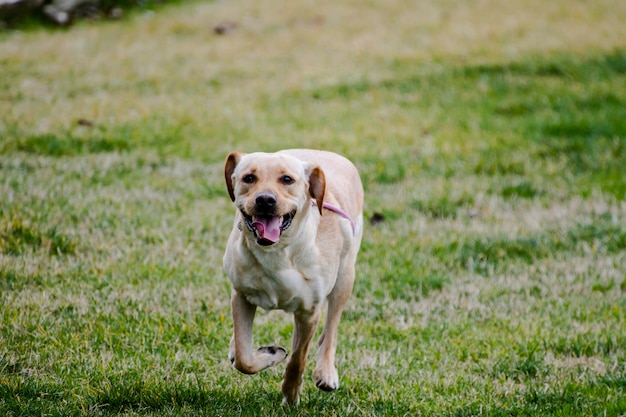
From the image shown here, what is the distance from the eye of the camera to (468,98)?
12977mm

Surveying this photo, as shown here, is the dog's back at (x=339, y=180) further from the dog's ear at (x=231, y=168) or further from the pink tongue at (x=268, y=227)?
the pink tongue at (x=268, y=227)

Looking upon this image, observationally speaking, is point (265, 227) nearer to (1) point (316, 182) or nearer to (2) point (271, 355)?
(1) point (316, 182)

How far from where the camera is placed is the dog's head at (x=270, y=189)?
432 cm

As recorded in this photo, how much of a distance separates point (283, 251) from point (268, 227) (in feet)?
0.93

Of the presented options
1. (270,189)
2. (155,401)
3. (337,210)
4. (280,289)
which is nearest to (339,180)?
(337,210)

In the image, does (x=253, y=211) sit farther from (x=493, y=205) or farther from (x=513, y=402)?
(x=493, y=205)

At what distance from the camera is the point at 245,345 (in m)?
4.75

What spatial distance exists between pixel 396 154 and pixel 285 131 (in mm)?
1522

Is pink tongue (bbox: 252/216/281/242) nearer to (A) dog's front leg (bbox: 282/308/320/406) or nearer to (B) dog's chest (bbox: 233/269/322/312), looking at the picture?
(B) dog's chest (bbox: 233/269/322/312)

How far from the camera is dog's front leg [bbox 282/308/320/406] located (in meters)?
4.87

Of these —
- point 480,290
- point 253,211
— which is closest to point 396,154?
point 480,290

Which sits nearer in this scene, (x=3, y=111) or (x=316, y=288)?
(x=316, y=288)

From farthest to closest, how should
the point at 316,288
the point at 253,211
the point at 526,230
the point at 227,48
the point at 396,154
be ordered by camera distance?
the point at 227,48, the point at 396,154, the point at 526,230, the point at 316,288, the point at 253,211

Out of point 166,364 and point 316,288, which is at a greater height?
point 316,288
